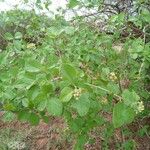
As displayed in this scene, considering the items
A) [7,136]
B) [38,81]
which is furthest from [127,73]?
[7,136]

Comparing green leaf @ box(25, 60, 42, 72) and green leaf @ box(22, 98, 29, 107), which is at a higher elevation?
green leaf @ box(25, 60, 42, 72)

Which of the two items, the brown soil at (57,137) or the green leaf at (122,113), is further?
the brown soil at (57,137)

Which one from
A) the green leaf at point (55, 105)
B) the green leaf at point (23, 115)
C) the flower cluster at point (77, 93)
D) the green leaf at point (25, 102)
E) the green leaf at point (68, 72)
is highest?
the green leaf at point (68, 72)

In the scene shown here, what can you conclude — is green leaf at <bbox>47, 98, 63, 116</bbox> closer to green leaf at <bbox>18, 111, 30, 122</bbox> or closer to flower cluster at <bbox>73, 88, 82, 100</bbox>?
flower cluster at <bbox>73, 88, 82, 100</bbox>

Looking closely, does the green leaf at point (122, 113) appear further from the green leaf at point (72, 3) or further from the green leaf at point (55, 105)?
the green leaf at point (72, 3)

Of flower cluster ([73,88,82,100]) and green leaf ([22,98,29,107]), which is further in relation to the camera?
green leaf ([22,98,29,107])

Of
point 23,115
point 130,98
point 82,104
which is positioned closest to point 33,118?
point 23,115

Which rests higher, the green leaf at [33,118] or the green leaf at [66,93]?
the green leaf at [66,93]

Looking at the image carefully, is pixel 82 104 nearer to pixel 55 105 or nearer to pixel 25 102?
pixel 55 105

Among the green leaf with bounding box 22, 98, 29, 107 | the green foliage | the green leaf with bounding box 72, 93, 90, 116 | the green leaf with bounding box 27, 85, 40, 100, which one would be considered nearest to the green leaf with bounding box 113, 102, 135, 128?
the green foliage

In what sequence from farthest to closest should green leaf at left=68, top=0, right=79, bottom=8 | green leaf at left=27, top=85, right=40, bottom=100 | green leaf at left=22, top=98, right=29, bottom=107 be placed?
green leaf at left=68, top=0, right=79, bottom=8, green leaf at left=22, top=98, right=29, bottom=107, green leaf at left=27, top=85, right=40, bottom=100

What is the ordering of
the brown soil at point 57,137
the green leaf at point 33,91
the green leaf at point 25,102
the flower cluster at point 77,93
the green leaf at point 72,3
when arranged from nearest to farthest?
the flower cluster at point 77,93
the green leaf at point 33,91
the green leaf at point 25,102
the green leaf at point 72,3
the brown soil at point 57,137

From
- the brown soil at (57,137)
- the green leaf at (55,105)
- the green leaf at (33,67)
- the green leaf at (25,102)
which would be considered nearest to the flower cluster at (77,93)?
the green leaf at (55,105)

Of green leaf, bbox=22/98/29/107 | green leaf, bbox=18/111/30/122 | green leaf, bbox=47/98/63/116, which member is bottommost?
green leaf, bbox=18/111/30/122
